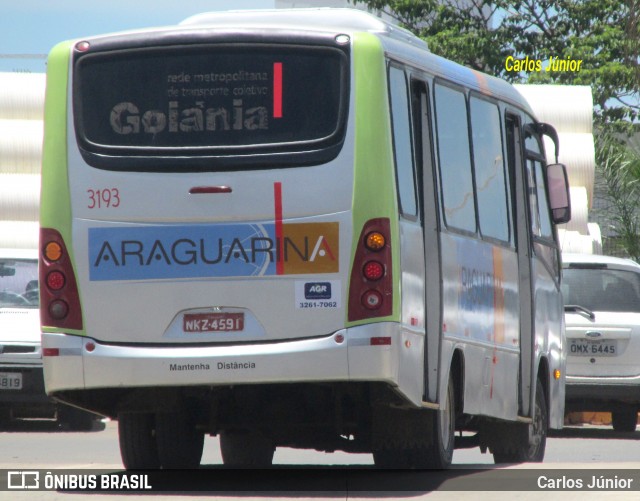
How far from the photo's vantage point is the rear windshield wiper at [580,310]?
1700 cm

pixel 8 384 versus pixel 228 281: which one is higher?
pixel 228 281

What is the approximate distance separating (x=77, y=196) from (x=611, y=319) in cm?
867

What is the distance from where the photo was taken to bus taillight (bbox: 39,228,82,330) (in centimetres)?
968

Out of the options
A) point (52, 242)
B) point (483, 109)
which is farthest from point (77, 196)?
point (483, 109)

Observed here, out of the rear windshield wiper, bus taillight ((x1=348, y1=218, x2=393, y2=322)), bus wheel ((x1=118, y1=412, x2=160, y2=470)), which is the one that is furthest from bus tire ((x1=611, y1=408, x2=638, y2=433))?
bus taillight ((x1=348, y1=218, x2=393, y2=322))

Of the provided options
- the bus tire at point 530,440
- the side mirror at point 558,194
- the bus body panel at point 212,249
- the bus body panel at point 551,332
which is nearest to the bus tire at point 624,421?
the bus body panel at point 551,332

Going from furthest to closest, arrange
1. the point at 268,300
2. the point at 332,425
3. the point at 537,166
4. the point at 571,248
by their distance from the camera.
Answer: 1. the point at 571,248
2. the point at 537,166
3. the point at 332,425
4. the point at 268,300

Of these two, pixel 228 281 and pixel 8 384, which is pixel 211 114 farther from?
pixel 8 384

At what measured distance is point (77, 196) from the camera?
9.73m

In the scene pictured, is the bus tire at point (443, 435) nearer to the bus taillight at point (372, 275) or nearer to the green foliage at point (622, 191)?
the bus taillight at point (372, 275)

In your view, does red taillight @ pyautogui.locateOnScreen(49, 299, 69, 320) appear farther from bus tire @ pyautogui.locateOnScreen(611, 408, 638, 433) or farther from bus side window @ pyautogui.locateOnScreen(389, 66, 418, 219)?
bus tire @ pyautogui.locateOnScreen(611, 408, 638, 433)

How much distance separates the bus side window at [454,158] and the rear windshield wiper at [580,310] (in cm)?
596

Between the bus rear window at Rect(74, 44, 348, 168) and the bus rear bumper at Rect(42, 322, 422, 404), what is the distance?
1104 millimetres

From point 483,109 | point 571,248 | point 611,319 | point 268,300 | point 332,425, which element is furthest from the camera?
point 571,248
